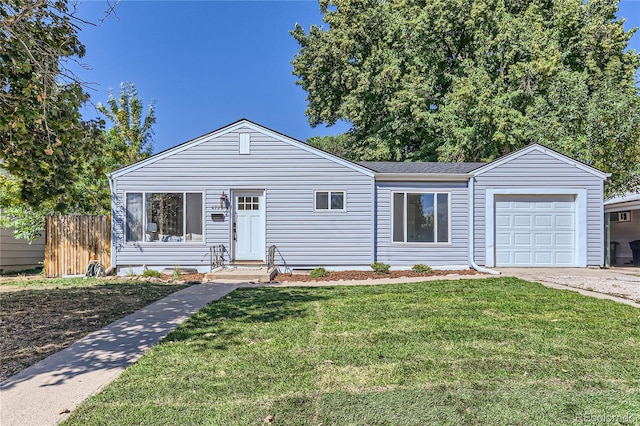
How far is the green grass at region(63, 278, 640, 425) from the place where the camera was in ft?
8.90

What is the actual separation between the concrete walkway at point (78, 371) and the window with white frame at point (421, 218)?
7127 millimetres

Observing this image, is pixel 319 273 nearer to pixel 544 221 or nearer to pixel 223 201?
pixel 223 201

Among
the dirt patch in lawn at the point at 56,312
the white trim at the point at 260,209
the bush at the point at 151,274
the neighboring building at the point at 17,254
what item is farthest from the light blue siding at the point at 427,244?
the neighboring building at the point at 17,254

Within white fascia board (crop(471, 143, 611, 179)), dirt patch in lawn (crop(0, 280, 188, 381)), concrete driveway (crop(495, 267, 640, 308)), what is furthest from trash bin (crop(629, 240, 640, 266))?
dirt patch in lawn (crop(0, 280, 188, 381))

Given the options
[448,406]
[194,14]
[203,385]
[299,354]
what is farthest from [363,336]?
[194,14]

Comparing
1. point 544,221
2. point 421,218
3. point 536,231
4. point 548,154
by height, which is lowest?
point 536,231

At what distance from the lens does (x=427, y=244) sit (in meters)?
11.1

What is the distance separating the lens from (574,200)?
11.1 meters

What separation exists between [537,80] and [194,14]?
586 inches

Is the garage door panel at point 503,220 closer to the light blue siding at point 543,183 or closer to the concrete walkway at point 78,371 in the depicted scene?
the light blue siding at point 543,183

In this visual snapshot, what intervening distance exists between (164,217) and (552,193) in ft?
38.9

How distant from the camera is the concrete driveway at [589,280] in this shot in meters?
7.05

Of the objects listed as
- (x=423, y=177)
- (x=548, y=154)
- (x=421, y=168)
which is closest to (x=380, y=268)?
(x=423, y=177)

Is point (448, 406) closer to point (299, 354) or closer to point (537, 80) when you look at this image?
point (299, 354)
